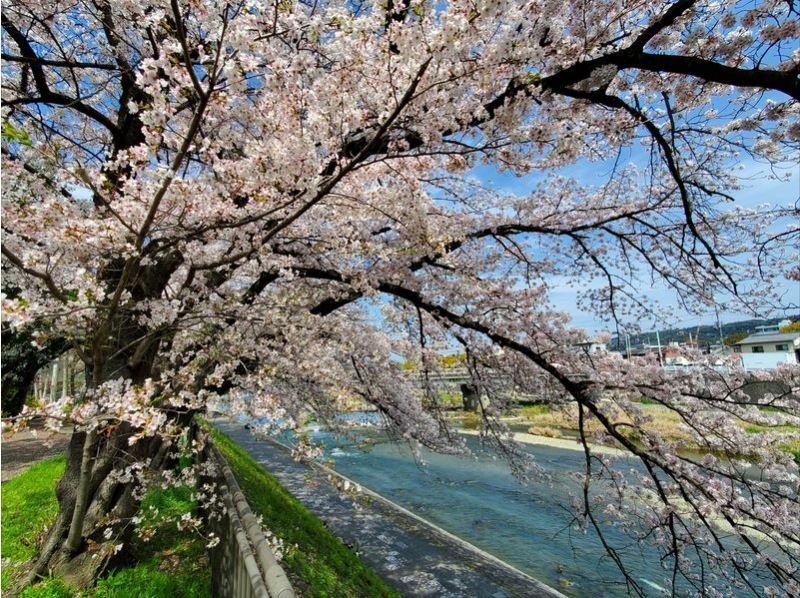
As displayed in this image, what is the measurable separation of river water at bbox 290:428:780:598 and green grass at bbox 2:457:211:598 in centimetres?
261

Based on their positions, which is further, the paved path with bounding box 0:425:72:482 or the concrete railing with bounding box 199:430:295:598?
the paved path with bounding box 0:425:72:482

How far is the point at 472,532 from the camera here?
33.1 ft

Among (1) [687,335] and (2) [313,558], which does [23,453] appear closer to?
(2) [313,558]

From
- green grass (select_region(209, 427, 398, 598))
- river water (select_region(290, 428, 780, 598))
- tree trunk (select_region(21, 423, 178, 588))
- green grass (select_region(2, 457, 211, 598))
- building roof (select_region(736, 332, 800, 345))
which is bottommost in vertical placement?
river water (select_region(290, 428, 780, 598))

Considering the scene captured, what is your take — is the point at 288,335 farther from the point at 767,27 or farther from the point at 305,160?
the point at 767,27

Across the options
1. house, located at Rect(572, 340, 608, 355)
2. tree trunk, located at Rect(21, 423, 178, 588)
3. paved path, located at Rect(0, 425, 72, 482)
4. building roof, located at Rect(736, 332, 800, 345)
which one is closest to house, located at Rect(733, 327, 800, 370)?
building roof, located at Rect(736, 332, 800, 345)

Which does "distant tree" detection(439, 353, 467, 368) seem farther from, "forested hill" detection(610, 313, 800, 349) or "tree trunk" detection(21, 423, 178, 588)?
"tree trunk" detection(21, 423, 178, 588)

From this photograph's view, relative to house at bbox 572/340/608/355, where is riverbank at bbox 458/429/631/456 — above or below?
below

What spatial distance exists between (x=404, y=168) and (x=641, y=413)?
13.2 feet

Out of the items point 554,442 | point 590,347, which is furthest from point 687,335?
point 554,442

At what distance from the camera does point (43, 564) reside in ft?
13.8

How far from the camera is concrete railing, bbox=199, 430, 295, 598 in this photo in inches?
99.3

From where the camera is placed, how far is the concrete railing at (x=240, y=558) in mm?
2521

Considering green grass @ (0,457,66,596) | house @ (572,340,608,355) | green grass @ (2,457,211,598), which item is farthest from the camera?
house @ (572,340,608,355)
